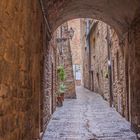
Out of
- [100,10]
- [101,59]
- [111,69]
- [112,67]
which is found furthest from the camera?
[101,59]

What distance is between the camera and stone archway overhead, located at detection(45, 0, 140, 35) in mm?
6852

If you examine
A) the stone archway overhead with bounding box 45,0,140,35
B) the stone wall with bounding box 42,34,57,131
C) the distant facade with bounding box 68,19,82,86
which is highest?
the distant facade with bounding box 68,19,82,86

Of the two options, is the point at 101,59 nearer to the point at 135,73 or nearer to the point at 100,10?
the point at 100,10

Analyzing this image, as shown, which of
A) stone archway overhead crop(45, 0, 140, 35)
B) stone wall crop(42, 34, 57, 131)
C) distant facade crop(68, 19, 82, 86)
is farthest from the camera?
distant facade crop(68, 19, 82, 86)

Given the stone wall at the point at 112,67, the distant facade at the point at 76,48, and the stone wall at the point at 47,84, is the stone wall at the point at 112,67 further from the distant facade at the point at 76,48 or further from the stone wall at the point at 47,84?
the distant facade at the point at 76,48

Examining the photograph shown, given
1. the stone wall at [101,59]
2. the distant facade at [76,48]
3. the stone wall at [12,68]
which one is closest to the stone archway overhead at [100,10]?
the stone wall at [12,68]

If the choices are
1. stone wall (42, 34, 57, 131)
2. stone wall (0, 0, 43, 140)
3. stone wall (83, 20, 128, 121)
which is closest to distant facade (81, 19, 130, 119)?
stone wall (83, 20, 128, 121)

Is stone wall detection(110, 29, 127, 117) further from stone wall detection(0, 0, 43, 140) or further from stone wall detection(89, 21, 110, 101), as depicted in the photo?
stone wall detection(0, 0, 43, 140)

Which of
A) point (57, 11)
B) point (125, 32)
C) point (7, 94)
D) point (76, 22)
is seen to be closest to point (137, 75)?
point (125, 32)

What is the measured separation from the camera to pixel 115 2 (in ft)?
23.4

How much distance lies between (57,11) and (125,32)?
2036 millimetres

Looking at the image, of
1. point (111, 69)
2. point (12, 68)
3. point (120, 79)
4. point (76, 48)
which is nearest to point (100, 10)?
point (120, 79)

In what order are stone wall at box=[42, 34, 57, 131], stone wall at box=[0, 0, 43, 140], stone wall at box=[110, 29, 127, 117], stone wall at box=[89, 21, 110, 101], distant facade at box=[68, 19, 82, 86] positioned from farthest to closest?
distant facade at box=[68, 19, 82, 86], stone wall at box=[89, 21, 110, 101], stone wall at box=[110, 29, 127, 117], stone wall at box=[42, 34, 57, 131], stone wall at box=[0, 0, 43, 140]

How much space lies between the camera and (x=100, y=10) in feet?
27.6
